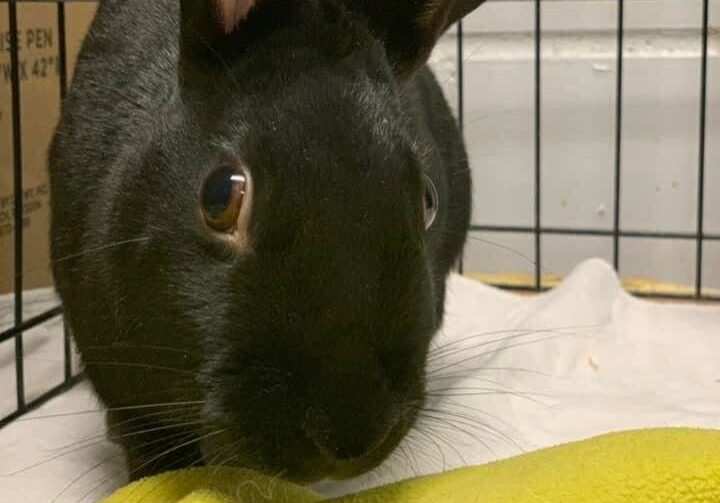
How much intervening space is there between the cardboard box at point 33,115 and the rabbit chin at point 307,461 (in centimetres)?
96

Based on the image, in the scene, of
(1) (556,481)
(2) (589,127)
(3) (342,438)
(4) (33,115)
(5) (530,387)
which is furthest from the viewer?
(2) (589,127)

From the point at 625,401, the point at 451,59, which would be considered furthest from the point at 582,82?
the point at 625,401

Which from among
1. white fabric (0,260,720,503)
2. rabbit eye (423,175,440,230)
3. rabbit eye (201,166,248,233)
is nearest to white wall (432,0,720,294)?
white fabric (0,260,720,503)

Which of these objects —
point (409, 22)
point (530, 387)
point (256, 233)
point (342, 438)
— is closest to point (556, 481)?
point (342, 438)

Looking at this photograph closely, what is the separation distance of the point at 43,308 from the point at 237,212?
1.05 meters

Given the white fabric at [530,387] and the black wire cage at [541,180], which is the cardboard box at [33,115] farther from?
the white fabric at [530,387]

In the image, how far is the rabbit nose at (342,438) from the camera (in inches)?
31.4

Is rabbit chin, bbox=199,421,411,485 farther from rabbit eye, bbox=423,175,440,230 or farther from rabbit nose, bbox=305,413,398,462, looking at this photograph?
rabbit eye, bbox=423,175,440,230

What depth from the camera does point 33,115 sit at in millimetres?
1834

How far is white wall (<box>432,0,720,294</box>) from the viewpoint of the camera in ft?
7.40

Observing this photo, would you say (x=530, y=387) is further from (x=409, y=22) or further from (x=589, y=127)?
(x=589, y=127)

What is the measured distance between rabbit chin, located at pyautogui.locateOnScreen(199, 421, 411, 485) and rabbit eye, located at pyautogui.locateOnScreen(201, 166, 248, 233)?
19 cm

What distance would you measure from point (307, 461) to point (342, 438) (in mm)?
39

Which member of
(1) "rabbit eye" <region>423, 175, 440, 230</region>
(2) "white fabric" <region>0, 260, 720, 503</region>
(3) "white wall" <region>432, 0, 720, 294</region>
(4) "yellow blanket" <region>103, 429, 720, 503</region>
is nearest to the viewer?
(4) "yellow blanket" <region>103, 429, 720, 503</region>
